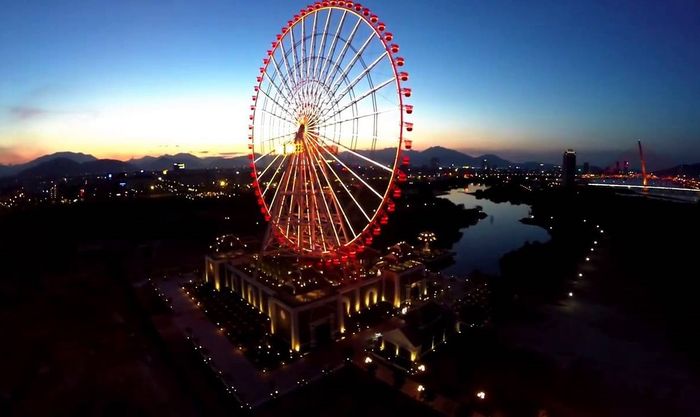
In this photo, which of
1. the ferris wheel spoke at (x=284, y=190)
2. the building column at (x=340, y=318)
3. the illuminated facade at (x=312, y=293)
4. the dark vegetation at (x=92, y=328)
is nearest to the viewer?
the dark vegetation at (x=92, y=328)

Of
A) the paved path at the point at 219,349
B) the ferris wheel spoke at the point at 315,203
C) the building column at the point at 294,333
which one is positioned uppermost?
the ferris wheel spoke at the point at 315,203

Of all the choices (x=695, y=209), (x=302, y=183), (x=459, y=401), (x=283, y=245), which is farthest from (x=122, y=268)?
(x=695, y=209)

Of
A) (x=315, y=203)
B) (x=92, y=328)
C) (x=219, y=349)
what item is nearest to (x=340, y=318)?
(x=219, y=349)

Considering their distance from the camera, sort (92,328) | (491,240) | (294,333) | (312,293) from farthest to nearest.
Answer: (491,240) < (92,328) < (312,293) < (294,333)

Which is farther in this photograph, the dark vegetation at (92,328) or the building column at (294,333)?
the building column at (294,333)

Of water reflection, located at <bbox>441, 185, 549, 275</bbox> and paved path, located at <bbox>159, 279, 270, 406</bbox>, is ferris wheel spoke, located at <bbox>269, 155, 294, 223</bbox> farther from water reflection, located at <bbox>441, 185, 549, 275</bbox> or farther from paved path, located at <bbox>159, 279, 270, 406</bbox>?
water reflection, located at <bbox>441, 185, 549, 275</bbox>

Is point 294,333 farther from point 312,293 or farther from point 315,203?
point 315,203

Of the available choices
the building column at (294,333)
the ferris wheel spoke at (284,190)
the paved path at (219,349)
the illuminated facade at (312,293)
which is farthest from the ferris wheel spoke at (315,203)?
the paved path at (219,349)

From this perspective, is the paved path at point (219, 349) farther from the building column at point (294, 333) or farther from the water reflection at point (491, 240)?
the water reflection at point (491, 240)

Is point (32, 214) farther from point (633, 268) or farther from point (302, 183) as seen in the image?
point (633, 268)
